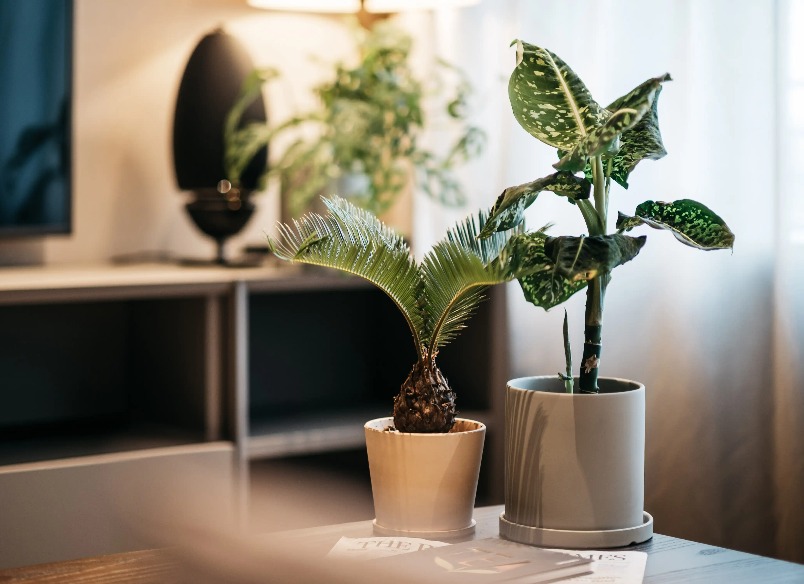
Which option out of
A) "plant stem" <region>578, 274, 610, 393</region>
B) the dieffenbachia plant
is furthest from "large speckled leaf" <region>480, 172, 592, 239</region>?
"plant stem" <region>578, 274, 610, 393</region>

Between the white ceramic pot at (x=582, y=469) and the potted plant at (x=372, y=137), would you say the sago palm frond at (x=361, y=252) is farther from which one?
the potted plant at (x=372, y=137)

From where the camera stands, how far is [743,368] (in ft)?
6.88

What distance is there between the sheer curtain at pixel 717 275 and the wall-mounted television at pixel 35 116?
105 cm

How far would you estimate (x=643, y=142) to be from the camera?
126 cm

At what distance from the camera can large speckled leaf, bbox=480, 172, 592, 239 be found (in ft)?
4.01

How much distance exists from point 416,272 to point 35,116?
1305 millimetres

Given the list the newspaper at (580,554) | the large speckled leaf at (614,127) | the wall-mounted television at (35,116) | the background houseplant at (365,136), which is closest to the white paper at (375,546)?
the newspaper at (580,554)

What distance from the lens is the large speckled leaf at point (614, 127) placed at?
1136 millimetres

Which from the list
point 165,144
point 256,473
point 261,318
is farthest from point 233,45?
point 256,473

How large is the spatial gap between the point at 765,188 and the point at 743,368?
13.5 inches

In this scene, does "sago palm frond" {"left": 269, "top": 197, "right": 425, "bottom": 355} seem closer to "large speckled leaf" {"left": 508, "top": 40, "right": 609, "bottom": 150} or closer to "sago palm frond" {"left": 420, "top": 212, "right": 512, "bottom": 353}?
"sago palm frond" {"left": 420, "top": 212, "right": 512, "bottom": 353}

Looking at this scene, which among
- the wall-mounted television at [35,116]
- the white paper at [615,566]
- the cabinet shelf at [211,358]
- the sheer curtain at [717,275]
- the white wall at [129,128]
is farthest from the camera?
the white wall at [129,128]

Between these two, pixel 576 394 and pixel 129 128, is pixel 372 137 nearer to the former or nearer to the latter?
pixel 129 128

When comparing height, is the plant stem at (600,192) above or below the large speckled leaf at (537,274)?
above
